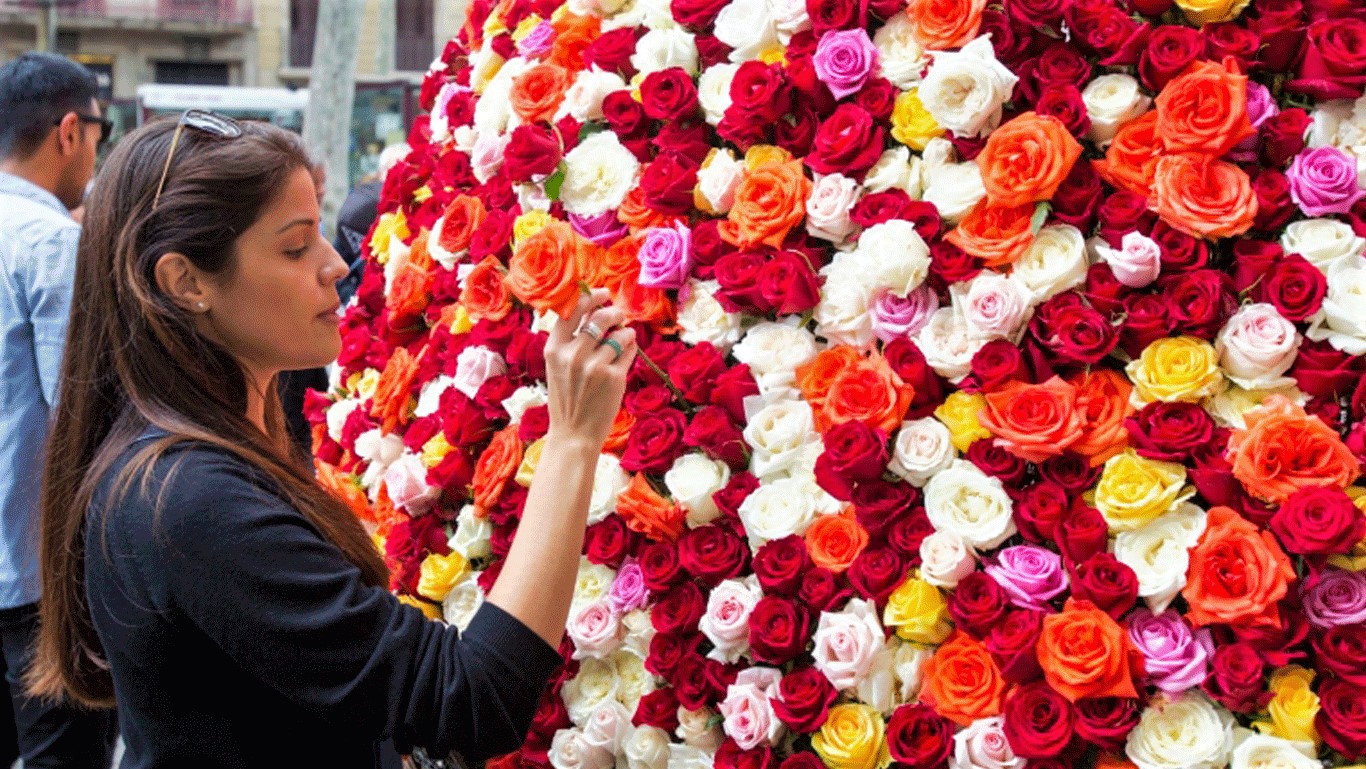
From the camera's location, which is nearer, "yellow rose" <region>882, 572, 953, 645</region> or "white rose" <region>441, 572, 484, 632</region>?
"yellow rose" <region>882, 572, 953, 645</region>

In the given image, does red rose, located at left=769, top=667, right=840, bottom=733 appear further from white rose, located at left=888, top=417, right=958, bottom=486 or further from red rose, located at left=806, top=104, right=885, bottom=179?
red rose, located at left=806, top=104, right=885, bottom=179

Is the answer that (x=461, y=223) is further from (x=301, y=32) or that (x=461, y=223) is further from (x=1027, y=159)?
(x=301, y=32)

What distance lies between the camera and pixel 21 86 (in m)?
3.74

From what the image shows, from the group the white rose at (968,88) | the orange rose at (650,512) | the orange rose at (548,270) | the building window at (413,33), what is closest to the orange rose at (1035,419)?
the white rose at (968,88)

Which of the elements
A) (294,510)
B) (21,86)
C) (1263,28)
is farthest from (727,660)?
(21,86)

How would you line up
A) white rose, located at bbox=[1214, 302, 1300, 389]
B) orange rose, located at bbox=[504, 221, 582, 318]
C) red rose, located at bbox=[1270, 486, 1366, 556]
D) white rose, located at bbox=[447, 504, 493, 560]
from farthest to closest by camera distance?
white rose, located at bbox=[447, 504, 493, 560] < orange rose, located at bbox=[504, 221, 582, 318] < white rose, located at bbox=[1214, 302, 1300, 389] < red rose, located at bbox=[1270, 486, 1366, 556]

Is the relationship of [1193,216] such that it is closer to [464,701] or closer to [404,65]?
[464,701]

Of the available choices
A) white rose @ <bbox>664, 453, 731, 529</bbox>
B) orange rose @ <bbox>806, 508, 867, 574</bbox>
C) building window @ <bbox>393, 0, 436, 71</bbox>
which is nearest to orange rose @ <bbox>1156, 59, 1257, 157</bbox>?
orange rose @ <bbox>806, 508, 867, 574</bbox>

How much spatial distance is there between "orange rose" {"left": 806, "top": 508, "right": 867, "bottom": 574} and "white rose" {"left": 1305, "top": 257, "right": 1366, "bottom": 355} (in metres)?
0.56

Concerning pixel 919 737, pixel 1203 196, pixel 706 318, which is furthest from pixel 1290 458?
pixel 706 318

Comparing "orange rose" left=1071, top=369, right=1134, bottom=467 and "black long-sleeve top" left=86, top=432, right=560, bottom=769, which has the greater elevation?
"orange rose" left=1071, top=369, right=1134, bottom=467

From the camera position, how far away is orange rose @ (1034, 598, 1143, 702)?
4.99ft

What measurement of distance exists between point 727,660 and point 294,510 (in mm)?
584

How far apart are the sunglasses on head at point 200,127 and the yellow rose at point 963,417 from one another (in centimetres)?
92
